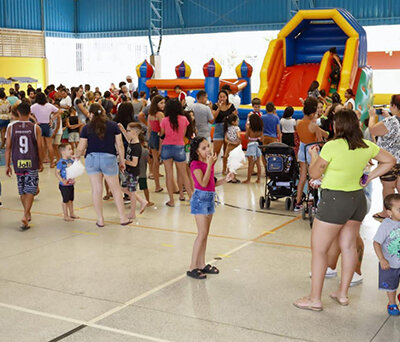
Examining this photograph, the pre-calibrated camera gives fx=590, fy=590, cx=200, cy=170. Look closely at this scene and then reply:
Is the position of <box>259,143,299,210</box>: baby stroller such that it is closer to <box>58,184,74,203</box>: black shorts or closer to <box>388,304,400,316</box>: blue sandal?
<box>58,184,74,203</box>: black shorts

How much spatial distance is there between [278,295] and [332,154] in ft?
4.52

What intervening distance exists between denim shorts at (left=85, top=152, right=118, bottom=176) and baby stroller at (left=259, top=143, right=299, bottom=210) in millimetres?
2224

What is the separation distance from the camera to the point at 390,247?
449 cm

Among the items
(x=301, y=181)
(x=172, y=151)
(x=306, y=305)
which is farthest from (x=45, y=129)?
(x=306, y=305)

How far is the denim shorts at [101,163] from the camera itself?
7.11m

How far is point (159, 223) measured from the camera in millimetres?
7668

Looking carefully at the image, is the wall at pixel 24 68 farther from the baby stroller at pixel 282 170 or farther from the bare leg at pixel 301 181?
the bare leg at pixel 301 181

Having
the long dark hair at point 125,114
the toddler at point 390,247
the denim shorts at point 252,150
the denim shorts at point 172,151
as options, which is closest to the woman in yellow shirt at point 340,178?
the toddler at point 390,247

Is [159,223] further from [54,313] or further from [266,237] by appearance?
[54,313]

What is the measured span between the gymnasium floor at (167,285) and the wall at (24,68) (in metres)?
20.6

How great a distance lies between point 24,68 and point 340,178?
25.7 metres

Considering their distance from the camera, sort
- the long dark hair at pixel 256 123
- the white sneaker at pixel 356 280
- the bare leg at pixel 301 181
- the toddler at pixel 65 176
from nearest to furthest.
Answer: the white sneaker at pixel 356 280, the toddler at pixel 65 176, the bare leg at pixel 301 181, the long dark hair at pixel 256 123

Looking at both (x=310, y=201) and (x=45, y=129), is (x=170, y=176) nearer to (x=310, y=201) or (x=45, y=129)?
(x=310, y=201)

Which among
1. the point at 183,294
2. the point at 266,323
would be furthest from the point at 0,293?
the point at 266,323
